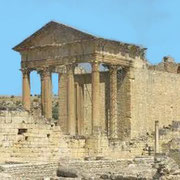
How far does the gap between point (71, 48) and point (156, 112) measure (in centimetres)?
731

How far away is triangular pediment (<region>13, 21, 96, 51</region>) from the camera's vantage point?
3807 centimetres

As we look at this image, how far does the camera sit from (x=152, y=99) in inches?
1622

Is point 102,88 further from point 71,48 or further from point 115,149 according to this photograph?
point 115,149

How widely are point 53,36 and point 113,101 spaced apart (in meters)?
5.45

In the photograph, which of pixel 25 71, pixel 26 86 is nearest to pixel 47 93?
pixel 26 86

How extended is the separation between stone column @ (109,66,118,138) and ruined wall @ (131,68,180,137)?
3.65 feet

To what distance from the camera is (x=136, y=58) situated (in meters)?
40.2

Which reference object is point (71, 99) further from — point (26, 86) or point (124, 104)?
point (26, 86)

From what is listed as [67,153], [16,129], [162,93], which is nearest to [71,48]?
[162,93]


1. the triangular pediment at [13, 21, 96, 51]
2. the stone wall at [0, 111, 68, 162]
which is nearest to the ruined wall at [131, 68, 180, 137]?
the triangular pediment at [13, 21, 96, 51]

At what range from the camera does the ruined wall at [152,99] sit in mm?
39812

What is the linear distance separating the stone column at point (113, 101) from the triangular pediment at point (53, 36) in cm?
277

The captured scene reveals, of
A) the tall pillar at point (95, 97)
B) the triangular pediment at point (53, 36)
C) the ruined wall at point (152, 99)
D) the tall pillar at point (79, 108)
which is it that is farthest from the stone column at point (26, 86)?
the ruined wall at point (152, 99)

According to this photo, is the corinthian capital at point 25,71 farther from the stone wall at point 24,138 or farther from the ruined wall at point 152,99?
the stone wall at point 24,138
